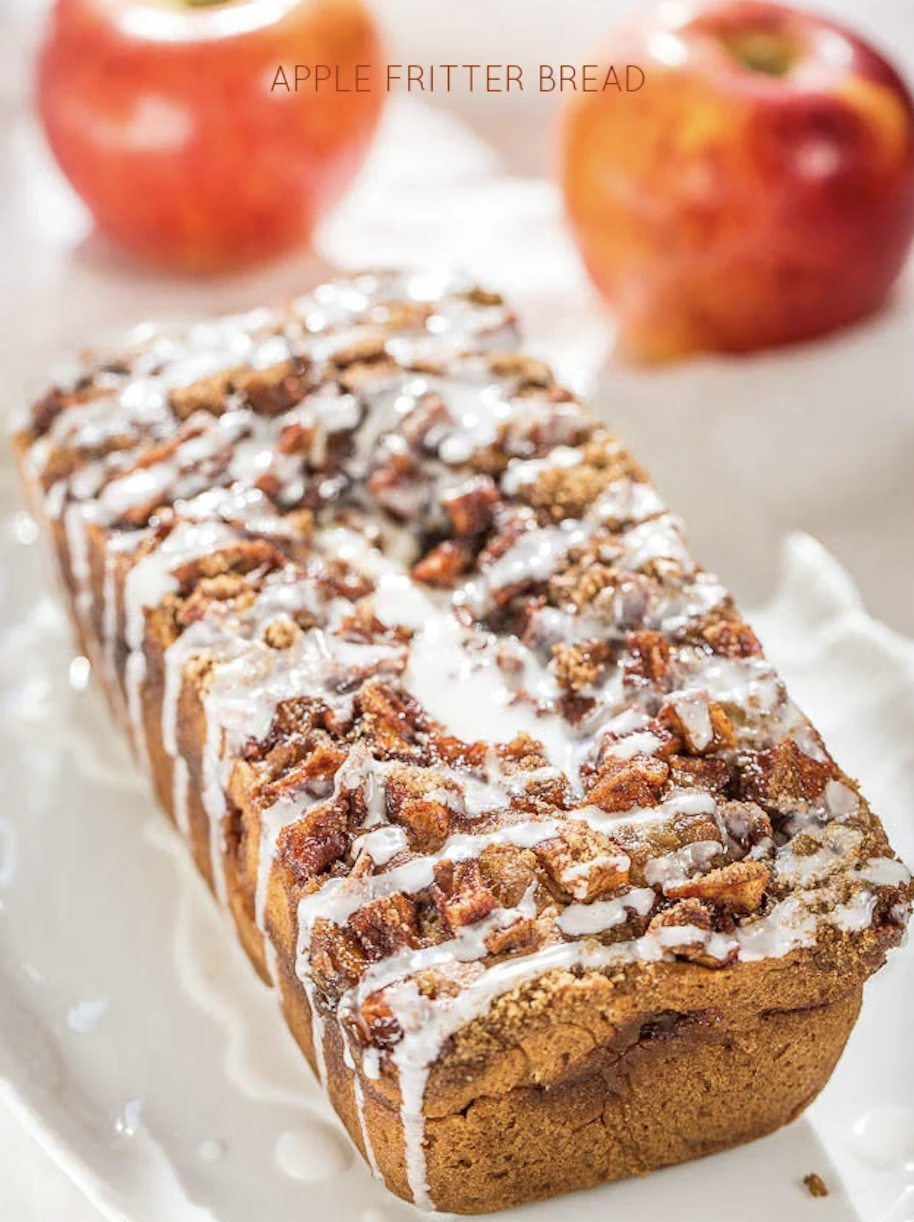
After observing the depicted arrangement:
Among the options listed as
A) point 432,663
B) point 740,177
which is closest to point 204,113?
point 740,177

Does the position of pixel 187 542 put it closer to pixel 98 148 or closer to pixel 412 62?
pixel 98 148

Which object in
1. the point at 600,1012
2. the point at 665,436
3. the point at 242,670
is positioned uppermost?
the point at 242,670

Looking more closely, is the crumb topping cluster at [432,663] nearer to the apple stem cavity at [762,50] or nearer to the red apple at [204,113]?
the red apple at [204,113]

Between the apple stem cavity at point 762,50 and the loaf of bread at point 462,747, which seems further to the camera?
the apple stem cavity at point 762,50

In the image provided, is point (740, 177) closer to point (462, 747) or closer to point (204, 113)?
point (204, 113)

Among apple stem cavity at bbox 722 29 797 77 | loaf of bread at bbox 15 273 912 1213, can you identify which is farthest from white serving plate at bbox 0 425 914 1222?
apple stem cavity at bbox 722 29 797 77

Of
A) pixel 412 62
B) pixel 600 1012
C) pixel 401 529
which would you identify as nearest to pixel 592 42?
pixel 412 62

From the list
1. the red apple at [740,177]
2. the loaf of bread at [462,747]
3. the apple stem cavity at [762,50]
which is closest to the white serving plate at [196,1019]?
the loaf of bread at [462,747]

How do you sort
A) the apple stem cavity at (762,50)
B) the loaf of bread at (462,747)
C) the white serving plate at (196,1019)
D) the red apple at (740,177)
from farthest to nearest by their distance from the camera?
1. the apple stem cavity at (762,50)
2. the red apple at (740,177)
3. the white serving plate at (196,1019)
4. the loaf of bread at (462,747)
